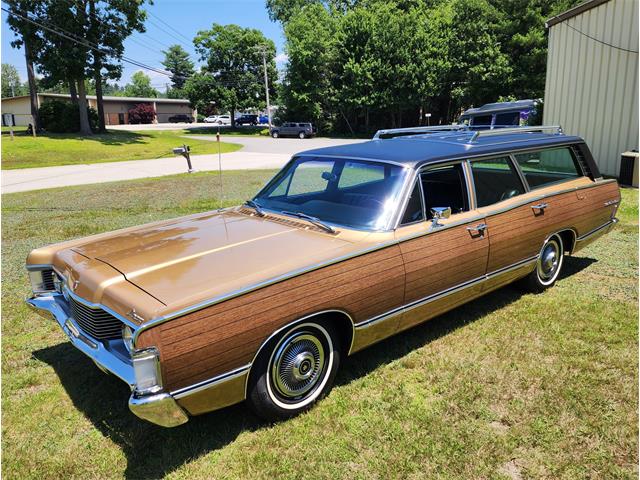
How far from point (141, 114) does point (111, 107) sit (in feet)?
13.8

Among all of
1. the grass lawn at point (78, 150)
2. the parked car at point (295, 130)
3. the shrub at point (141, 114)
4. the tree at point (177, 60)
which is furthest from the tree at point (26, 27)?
the tree at point (177, 60)

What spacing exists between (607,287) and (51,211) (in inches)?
401

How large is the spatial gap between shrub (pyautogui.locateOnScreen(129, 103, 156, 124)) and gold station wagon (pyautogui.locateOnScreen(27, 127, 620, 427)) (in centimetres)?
7111

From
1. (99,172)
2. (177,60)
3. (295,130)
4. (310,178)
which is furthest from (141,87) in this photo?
(310,178)

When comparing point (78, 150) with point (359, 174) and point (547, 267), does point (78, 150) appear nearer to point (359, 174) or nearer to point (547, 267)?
point (359, 174)

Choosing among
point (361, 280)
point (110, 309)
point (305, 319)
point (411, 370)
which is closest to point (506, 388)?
point (411, 370)

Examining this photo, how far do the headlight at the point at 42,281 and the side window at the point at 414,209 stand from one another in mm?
2631

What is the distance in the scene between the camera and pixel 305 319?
290 centimetres

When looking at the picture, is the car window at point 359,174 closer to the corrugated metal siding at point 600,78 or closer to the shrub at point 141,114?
the corrugated metal siding at point 600,78

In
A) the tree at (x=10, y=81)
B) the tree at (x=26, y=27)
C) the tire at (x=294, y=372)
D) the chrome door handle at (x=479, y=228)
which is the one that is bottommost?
the tire at (x=294, y=372)

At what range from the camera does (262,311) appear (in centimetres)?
269

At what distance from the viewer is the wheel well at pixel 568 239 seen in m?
5.02

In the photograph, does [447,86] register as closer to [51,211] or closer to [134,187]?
[134,187]

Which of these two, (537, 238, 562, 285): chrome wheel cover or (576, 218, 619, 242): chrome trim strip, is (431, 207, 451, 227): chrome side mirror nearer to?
(537, 238, 562, 285): chrome wheel cover
